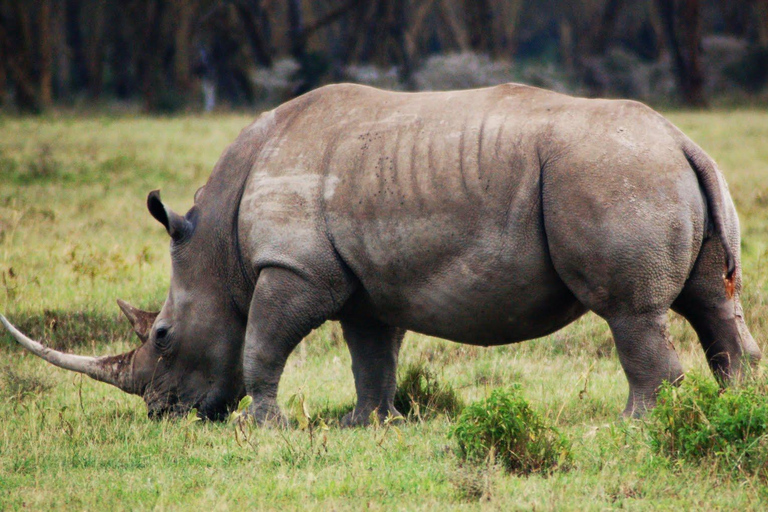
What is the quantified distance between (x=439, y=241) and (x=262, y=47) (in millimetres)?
24411

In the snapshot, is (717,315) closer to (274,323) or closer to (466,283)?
(466,283)

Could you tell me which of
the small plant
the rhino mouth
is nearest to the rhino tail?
the small plant

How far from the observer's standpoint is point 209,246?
5750mm

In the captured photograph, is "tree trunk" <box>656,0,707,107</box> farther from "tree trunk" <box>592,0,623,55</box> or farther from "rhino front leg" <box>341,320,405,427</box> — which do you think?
"rhino front leg" <box>341,320,405,427</box>

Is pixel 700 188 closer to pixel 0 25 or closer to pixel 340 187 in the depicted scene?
pixel 340 187

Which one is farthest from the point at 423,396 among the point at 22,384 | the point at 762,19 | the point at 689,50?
the point at 762,19

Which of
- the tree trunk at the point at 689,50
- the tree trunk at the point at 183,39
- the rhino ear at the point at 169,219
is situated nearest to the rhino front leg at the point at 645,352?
the rhino ear at the point at 169,219

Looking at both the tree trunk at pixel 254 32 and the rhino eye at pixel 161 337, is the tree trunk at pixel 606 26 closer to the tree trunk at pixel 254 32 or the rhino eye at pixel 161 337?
the tree trunk at pixel 254 32

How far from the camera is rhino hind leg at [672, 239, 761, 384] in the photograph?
491 cm

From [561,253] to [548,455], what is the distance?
0.89m

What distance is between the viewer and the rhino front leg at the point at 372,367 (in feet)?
19.6

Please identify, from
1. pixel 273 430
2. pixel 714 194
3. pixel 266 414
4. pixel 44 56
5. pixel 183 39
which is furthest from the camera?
pixel 183 39

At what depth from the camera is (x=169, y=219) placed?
5.69 metres

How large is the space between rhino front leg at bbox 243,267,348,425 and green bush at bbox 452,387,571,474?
115cm
